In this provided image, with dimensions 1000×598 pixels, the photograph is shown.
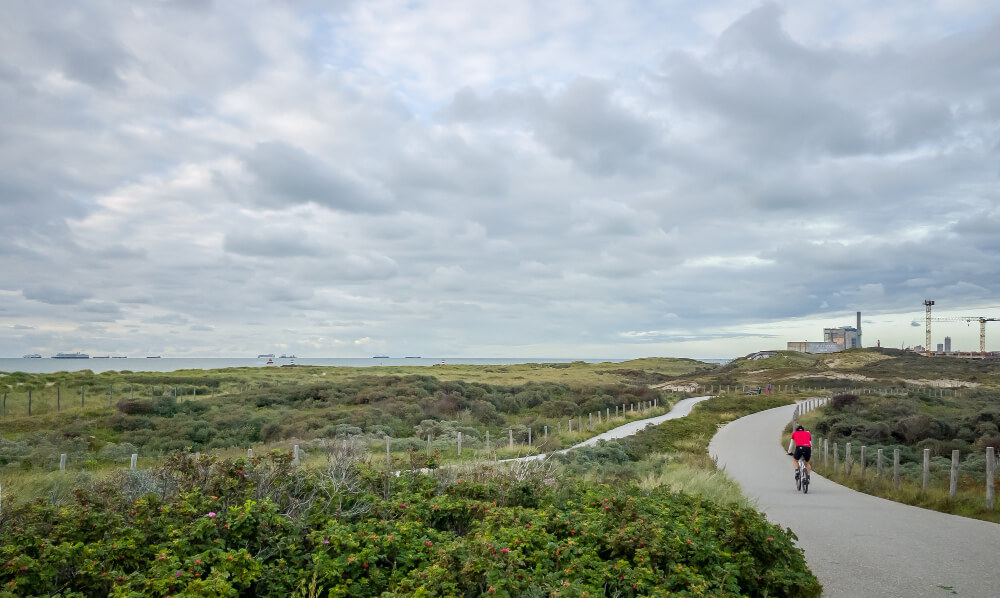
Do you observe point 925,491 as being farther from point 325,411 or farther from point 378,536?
point 325,411

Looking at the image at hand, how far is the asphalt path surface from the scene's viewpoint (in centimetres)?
727

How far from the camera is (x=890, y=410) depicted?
110 ft

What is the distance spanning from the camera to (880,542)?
9.45m

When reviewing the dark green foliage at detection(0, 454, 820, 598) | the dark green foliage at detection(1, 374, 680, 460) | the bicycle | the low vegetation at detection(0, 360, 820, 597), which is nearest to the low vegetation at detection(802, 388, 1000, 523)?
the bicycle

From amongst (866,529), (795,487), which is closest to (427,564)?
(866,529)

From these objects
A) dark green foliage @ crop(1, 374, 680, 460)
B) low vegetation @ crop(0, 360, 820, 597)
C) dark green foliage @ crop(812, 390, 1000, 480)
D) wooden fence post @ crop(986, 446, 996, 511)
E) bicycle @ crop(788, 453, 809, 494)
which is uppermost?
low vegetation @ crop(0, 360, 820, 597)

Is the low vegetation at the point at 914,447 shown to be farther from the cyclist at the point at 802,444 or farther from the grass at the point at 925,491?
the cyclist at the point at 802,444

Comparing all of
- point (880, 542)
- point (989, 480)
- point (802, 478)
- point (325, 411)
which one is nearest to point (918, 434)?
point (802, 478)

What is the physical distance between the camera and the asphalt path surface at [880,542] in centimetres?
727

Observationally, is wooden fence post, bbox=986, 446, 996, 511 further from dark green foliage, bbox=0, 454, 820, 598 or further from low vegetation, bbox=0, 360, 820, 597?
dark green foliage, bbox=0, 454, 820, 598

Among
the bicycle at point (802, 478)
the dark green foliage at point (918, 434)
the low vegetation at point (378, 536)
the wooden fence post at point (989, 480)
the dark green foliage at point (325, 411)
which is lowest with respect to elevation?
the dark green foliage at point (325, 411)

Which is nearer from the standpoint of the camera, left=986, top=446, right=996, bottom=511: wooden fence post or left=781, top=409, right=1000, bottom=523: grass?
left=986, top=446, right=996, bottom=511: wooden fence post

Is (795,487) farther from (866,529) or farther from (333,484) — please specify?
(333,484)

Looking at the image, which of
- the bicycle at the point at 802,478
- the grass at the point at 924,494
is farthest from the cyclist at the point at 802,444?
the grass at the point at 924,494
